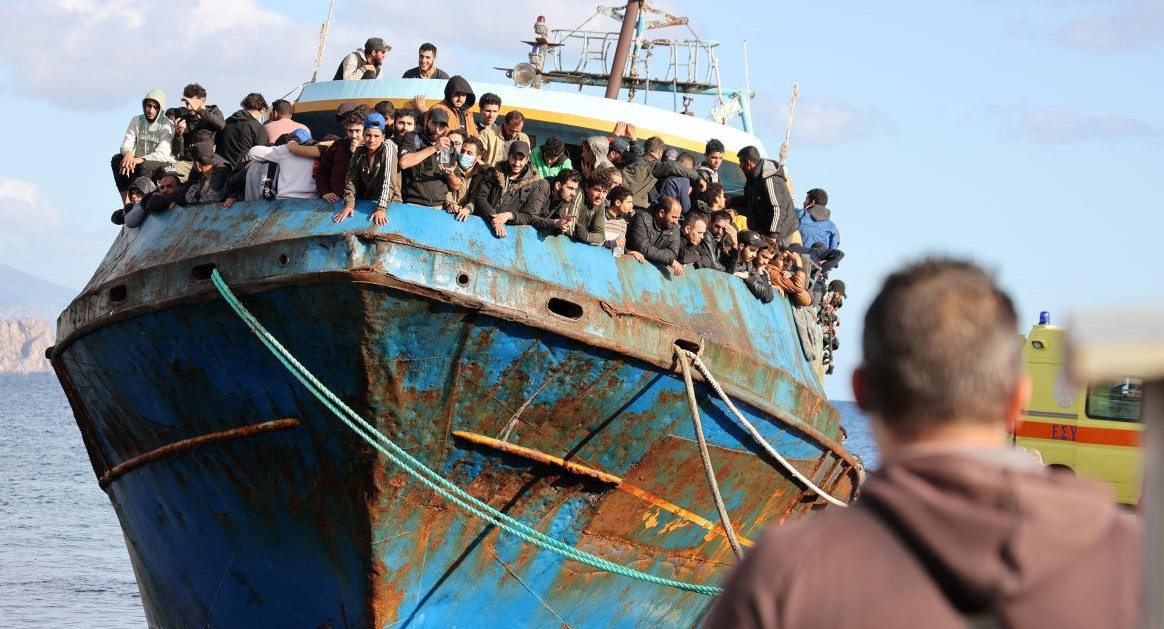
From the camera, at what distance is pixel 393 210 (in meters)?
8.36

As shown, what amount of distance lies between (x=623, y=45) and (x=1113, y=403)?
6692mm

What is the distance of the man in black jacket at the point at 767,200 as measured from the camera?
11391 millimetres

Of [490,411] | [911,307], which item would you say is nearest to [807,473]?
[490,411]

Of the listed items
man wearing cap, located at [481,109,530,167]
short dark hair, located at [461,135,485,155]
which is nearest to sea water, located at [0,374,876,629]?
man wearing cap, located at [481,109,530,167]

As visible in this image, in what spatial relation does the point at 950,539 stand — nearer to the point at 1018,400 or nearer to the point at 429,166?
the point at 1018,400

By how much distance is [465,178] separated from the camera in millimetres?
8773

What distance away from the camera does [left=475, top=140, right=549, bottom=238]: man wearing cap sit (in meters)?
8.60

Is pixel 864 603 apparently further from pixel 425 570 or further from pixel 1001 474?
pixel 425 570

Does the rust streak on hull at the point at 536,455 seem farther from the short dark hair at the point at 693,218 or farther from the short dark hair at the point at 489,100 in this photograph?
the short dark hair at the point at 489,100

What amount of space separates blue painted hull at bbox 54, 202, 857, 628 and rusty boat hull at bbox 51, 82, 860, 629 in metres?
0.01

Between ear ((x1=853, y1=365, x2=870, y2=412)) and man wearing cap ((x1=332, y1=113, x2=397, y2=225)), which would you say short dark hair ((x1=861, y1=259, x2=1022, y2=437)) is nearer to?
ear ((x1=853, y1=365, x2=870, y2=412))

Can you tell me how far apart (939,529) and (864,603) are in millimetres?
148

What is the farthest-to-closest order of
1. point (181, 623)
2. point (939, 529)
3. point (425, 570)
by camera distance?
1. point (181, 623)
2. point (425, 570)
3. point (939, 529)

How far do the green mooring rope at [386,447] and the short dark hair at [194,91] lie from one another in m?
3.56
